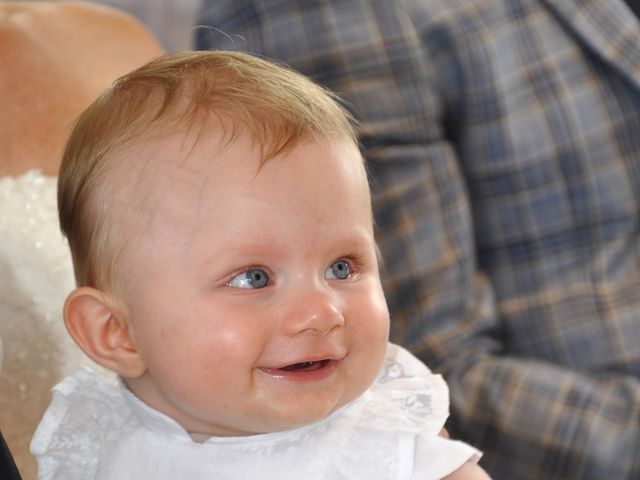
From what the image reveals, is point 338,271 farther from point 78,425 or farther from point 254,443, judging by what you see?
point 78,425

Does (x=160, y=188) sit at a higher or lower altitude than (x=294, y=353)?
higher

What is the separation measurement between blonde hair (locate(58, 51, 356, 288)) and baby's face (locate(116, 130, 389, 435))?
0.06 feet

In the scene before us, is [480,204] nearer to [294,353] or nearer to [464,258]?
[464,258]

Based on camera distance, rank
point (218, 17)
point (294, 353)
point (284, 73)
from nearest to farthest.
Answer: point (294, 353) → point (284, 73) → point (218, 17)

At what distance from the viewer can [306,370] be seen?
817 millimetres

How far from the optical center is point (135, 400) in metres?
0.91

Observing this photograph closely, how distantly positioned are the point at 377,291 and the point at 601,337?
0.86m

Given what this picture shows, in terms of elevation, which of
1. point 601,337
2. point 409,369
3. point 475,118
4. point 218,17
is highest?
point 218,17

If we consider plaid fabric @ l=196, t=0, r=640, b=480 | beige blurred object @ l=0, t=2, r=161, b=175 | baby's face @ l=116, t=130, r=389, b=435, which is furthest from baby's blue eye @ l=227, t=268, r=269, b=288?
plaid fabric @ l=196, t=0, r=640, b=480

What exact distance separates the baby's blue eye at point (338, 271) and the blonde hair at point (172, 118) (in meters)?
0.10

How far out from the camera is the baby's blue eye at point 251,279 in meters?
0.82

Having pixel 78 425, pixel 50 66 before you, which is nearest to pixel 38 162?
pixel 50 66

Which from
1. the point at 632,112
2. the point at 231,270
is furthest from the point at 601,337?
the point at 231,270

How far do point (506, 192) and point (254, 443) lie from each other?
2.91ft
